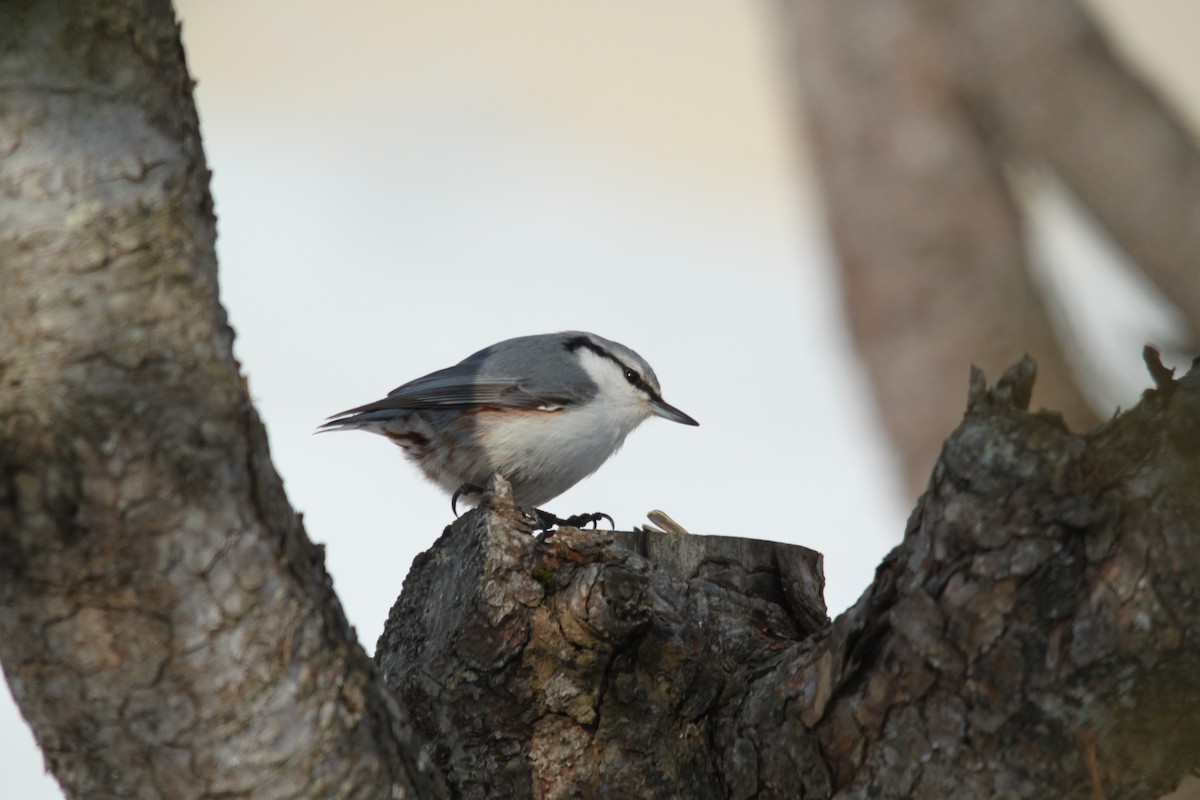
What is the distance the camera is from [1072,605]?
1.67 m

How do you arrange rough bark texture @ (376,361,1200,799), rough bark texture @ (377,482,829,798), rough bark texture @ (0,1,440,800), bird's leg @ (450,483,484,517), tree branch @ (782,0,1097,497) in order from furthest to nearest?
tree branch @ (782,0,1097,497) → bird's leg @ (450,483,484,517) → rough bark texture @ (377,482,829,798) → rough bark texture @ (376,361,1200,799) → rough bark texture @ (0,1,440,800)

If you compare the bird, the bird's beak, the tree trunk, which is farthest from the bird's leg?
the tree trunk

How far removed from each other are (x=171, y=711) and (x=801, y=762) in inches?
38.5

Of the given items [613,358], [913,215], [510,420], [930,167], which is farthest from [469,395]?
[930,167]

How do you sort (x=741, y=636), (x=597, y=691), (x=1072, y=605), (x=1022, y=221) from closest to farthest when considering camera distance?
(x=1072, y=605) < (x=597, y=691) < (x=741, y=636) < (x=1022, y=221)

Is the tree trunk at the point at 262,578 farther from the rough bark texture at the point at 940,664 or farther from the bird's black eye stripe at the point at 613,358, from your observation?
the bird's black eye stripe at the point at 613,358

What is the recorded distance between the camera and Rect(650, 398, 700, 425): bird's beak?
4379 mm

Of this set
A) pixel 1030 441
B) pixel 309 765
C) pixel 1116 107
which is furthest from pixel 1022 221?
pixel 309 765

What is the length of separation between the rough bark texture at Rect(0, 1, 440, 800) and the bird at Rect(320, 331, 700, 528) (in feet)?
7.04

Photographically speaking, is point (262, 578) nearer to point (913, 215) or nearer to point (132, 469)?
point (132, 469)

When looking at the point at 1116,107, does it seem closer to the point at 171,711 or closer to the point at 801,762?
the point at 801,762

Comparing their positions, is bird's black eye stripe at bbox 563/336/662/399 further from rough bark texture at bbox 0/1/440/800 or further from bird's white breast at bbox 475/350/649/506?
rough bark texture at bbox 0/1/440/800

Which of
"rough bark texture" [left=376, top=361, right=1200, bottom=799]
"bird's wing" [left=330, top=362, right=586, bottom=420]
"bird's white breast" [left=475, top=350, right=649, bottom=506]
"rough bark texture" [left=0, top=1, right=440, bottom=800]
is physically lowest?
"rough bark texture" [left=376, top=361, right=1200, bottom=799]

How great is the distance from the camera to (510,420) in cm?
381
